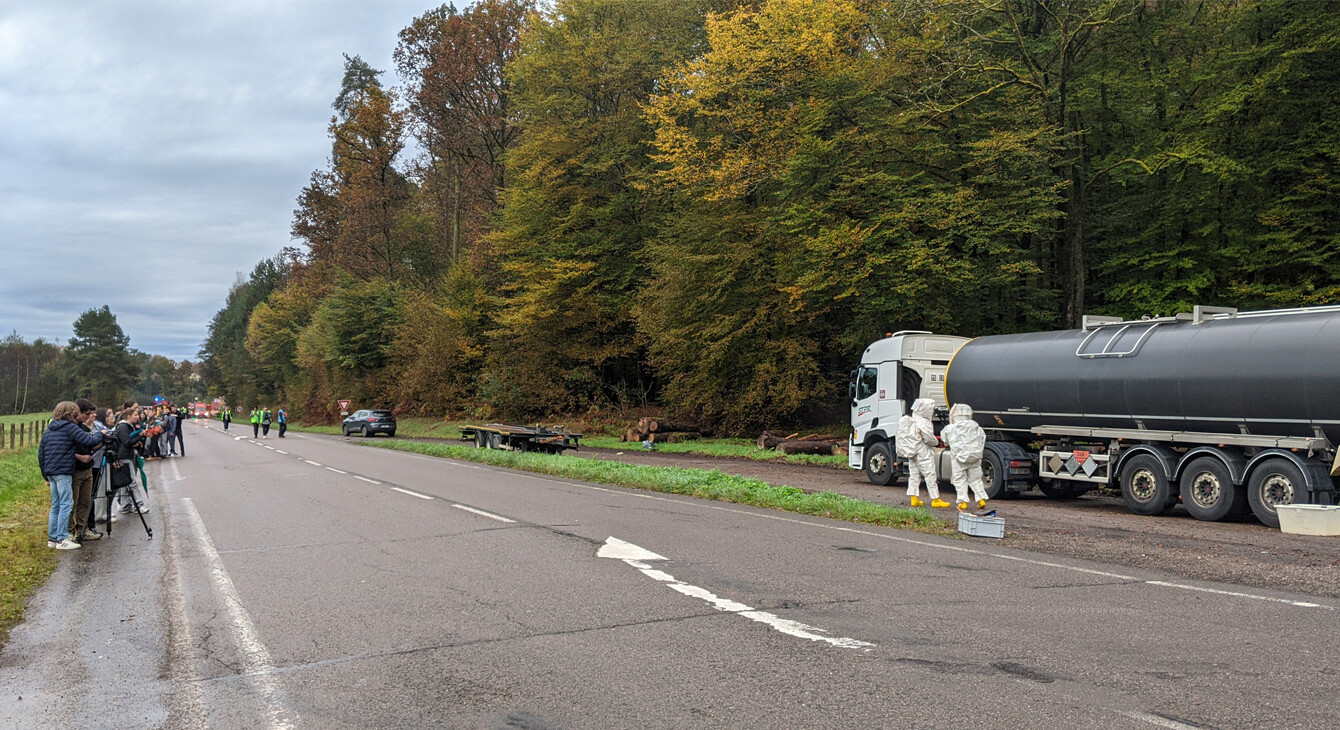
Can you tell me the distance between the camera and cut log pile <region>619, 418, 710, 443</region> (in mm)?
33719

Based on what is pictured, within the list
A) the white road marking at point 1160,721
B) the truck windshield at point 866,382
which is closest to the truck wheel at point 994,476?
the truck windshield at point 866,382

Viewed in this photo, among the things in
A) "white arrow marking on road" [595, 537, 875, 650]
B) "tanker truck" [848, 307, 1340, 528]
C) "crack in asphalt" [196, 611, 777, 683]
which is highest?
"tanker truck" [848, 307, 1340, 528]

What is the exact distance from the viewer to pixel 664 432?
112 feet

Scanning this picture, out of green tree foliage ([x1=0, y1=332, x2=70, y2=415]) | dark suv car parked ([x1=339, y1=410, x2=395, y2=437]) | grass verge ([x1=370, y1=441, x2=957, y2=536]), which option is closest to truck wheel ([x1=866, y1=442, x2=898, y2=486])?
grass verge ([x1=370, y1=441, x2=957, y2=536])

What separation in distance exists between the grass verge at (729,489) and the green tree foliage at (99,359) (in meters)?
117

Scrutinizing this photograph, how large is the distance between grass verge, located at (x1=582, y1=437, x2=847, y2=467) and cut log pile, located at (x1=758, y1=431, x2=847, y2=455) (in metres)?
0.41

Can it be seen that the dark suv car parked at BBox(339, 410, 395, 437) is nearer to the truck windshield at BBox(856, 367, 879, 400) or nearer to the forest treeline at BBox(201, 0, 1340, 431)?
the forest treeline at BBox(201, 0, 1340, 431)

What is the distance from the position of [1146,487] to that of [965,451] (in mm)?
3309

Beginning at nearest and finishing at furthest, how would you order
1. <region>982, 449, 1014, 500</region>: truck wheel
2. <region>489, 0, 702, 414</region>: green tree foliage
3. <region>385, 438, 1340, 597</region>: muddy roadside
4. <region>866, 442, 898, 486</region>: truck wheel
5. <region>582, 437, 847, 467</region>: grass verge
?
<region>385, 438, 1340, 597</region>: muddy roadside
<region>982, 449, 1014, 500</region>: truck wheel
<region>866, 442, 898, 486</region>: truck wheel
<region>582, 437, 847, 467</region>: grass verge
<region>489, 0, 702, 414</region>: green tree foliage

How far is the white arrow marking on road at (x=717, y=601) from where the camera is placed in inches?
225

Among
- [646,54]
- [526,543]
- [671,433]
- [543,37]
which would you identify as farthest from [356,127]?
[526,543]

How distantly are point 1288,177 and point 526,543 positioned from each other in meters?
26.5

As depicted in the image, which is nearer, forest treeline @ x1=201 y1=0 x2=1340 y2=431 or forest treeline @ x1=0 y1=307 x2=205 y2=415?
forest treeline @ x1=201 y1=0 x2=1340 y2=431

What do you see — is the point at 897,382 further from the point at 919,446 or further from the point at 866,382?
the point at 919,446
